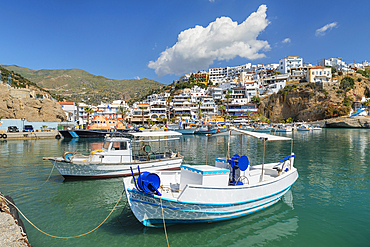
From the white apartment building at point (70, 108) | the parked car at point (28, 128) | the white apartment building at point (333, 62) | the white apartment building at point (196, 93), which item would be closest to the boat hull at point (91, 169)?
the parked car at point (28, 128)

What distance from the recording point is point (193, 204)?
774 centimetres

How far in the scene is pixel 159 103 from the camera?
10469 centimetres

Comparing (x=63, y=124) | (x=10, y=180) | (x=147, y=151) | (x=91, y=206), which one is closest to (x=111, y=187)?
(x=91, y=206)

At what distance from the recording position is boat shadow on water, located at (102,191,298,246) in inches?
304

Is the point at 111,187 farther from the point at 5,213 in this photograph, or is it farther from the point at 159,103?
the point at 159,103

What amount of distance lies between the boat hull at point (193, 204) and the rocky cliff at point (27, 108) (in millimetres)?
69717

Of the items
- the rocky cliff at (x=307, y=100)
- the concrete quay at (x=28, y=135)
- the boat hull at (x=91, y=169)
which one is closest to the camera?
the boat hull at (x=91, y=169)

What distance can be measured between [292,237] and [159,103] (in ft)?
326

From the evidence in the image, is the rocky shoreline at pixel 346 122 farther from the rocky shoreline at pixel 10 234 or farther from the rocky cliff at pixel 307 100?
the rocky shoreline at pixel 10 234

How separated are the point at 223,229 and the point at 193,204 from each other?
1.95 m

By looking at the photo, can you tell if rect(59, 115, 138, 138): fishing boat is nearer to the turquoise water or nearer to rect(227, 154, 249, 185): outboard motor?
the turquoise water

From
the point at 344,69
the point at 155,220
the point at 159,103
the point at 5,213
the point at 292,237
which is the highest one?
the point at 344,69

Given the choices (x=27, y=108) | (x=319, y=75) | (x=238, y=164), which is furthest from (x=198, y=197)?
(x=319, y=75)

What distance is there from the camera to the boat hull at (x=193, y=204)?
7668mm
